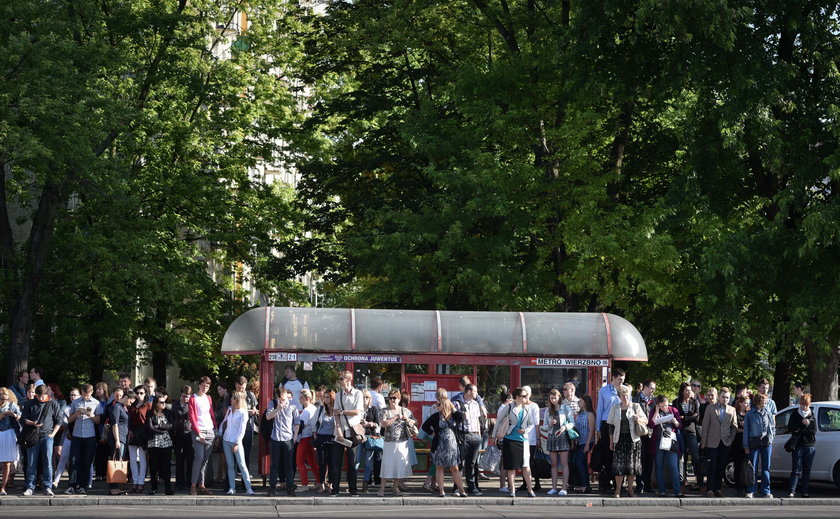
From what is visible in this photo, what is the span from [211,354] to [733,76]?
1680 cm

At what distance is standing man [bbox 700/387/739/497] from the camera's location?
68.1 ft

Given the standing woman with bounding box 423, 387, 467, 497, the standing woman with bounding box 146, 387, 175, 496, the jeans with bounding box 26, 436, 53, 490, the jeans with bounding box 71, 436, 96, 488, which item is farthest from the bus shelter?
the jeans with bounding box 26, 436, 53, 490

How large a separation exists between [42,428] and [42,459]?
1.59ft

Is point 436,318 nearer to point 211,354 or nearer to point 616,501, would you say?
point 616,501

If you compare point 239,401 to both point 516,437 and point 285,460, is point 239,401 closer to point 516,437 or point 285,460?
point 285,460

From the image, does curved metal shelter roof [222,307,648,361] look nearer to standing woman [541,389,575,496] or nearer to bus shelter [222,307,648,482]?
bus shelter [222,307,648,482]

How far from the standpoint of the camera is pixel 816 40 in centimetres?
2566

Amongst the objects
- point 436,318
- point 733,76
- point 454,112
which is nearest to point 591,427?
point 436,318

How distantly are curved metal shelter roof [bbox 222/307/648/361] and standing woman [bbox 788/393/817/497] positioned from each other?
12.7 ft

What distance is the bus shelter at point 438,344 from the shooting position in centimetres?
2297

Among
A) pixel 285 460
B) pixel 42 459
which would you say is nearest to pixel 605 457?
pixel 285 460

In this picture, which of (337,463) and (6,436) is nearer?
(6,436)

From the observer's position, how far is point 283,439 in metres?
20.3

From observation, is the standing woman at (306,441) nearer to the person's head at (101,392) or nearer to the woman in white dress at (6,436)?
the person's head at (101,392)
